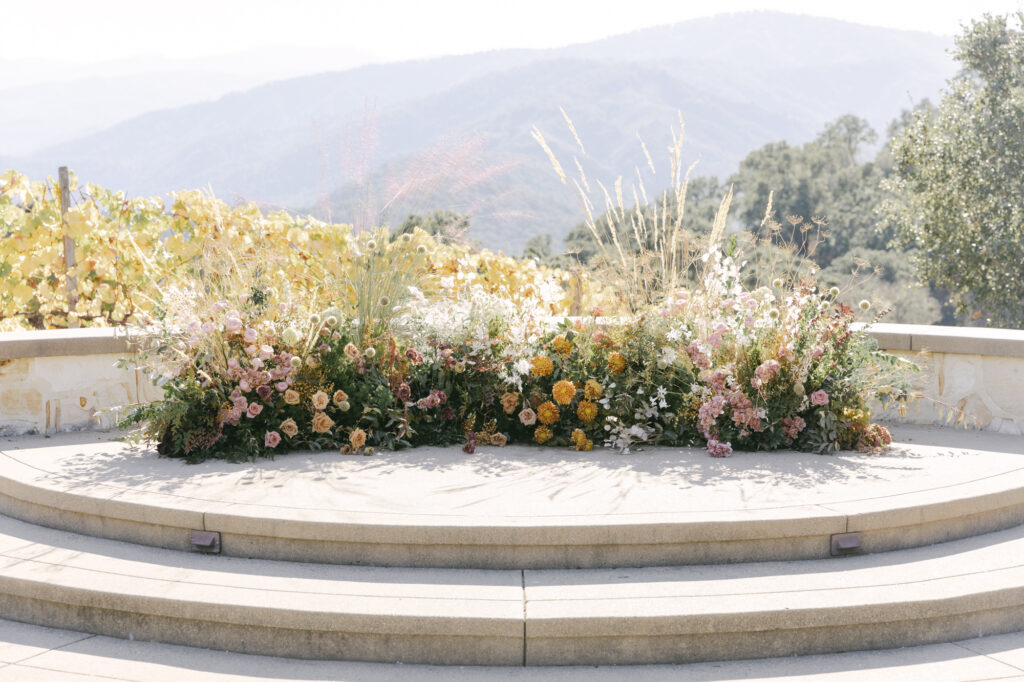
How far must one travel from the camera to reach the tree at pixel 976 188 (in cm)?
1334

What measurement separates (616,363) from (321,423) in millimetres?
1564

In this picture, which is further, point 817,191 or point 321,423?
point 817,191

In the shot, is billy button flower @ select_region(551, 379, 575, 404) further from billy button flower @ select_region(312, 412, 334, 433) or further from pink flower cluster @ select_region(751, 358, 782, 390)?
billy button flower @ select_region(312, 412, 334, 433)

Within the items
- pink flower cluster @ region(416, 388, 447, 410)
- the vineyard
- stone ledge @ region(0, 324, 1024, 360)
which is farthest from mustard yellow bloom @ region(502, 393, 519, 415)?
stone ledge @ region(0, 324, 1024, 360)

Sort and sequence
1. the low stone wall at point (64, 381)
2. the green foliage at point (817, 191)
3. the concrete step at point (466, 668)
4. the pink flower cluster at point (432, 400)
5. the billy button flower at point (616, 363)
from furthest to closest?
the green foliage at point (817, 191) → the low stone wall at point (64, 381) → the billy button flower at point (616, 363) → the pink flower cluster at point (432, 400) → the concrete step at point (466, 668)

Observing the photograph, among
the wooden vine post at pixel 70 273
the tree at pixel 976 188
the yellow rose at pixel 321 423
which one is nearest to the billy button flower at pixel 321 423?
the yellow rose at pixel 321 423

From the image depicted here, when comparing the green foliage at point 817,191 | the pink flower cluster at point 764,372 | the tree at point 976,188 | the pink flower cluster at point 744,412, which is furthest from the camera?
the green foliage at point 817,191

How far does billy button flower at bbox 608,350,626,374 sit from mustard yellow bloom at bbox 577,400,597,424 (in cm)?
22

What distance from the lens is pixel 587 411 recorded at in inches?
164

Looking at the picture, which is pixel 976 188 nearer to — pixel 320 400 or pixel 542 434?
pixel 542 434

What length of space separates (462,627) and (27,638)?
1.55 m

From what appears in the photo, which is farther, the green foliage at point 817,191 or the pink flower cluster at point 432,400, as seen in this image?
the green foliage at point 817,191

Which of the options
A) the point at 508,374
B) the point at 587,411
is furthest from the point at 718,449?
the point at 508,374

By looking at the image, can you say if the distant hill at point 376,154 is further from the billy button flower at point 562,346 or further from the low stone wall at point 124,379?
the low stone wall at point 124,379
